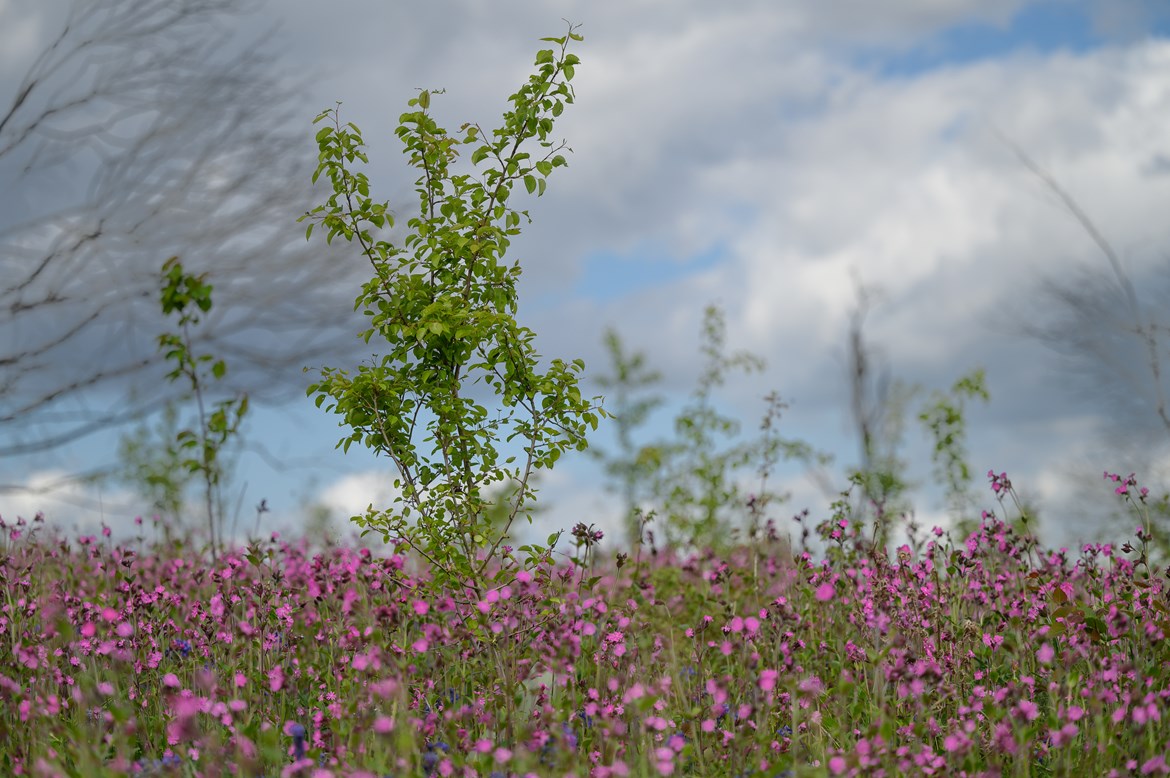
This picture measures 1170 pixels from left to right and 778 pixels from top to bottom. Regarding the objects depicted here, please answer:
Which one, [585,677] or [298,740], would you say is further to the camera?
[585,677]

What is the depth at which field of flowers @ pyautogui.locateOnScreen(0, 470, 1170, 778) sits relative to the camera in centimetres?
391

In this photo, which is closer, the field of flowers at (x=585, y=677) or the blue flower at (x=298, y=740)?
the blue flower at (x=298, y=740)

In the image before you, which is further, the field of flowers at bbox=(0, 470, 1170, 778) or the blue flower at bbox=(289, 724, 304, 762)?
the field of flowers at bbox=(0, 470, 1170, 778)

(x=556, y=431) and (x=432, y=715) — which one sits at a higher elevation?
(x=556, y=431)

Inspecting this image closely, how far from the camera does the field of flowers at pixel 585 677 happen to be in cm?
391

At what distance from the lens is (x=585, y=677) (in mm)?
5445

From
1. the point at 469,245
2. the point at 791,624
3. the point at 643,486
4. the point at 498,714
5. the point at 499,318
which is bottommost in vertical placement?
the point at 498,714

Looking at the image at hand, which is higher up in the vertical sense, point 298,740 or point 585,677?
point 585,677

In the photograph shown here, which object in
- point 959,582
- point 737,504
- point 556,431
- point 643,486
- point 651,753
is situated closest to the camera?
point 651,753

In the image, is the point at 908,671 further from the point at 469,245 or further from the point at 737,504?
the point at 737,504

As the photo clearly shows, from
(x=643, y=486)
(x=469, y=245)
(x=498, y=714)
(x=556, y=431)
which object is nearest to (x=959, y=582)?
(x=556, y=431)

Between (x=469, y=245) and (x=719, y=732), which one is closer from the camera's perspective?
(x=719, y=732)

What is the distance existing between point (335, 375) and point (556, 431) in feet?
4.04

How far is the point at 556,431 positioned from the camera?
5367 millimetres
